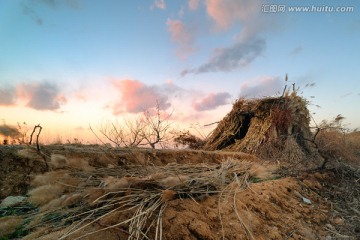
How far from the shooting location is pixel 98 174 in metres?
2.97

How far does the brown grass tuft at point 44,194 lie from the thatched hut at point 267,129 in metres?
7.33

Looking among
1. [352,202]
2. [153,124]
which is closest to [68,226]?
[352,202]

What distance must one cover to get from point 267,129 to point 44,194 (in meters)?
8.17

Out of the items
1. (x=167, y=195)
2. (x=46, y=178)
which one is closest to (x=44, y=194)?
(x=46, y=178)

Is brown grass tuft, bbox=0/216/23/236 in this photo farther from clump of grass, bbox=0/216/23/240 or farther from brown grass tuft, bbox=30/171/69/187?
brown grass tuft, bbox=30/171/69/187

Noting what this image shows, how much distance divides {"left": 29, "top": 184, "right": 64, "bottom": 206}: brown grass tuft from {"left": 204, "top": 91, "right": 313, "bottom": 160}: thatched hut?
289 inches

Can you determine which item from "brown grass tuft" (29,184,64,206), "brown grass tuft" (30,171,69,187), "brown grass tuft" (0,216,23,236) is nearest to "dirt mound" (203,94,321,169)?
"brown grass tuft" (30,171,69,187)

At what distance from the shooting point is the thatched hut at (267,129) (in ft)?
29.2

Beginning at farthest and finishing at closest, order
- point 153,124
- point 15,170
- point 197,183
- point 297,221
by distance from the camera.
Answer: point 153,124 → point 15,170 → point 297,221 → point 197,183

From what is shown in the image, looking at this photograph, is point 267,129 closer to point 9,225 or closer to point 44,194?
point 44,194

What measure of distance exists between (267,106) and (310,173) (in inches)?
239

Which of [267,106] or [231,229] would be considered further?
[267,106]

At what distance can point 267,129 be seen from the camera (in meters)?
9.36

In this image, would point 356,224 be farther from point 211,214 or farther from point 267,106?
point 267,106
